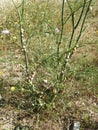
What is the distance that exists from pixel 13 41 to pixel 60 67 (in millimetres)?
1041

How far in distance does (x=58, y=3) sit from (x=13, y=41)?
115 centimetres

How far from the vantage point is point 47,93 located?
10.9 feet

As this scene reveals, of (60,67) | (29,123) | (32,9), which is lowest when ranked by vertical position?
(29,123)

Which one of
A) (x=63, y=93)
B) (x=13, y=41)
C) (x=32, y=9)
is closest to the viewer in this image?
(x=63, y=93)

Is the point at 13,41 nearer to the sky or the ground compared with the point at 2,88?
nearer to the sky

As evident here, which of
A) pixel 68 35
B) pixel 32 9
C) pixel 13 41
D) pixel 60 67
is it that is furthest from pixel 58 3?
pixel 60 67

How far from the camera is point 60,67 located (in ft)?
11.4

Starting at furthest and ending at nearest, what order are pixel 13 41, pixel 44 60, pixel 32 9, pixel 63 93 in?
pixel 32 9 < pixel 13 41 < pixel 63 93 < pixel 44 60

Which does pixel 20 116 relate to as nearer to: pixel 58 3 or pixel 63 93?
pixel 63 93

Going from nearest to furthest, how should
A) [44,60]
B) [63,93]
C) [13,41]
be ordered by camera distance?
[44,60], [63,93], [13,41]

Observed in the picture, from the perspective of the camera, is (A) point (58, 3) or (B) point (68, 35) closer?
(B) point (68, 35)

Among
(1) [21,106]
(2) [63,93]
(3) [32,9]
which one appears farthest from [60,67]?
(3) [32,9]

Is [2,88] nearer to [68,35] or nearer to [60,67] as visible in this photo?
[60,67]

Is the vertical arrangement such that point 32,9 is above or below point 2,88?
above
